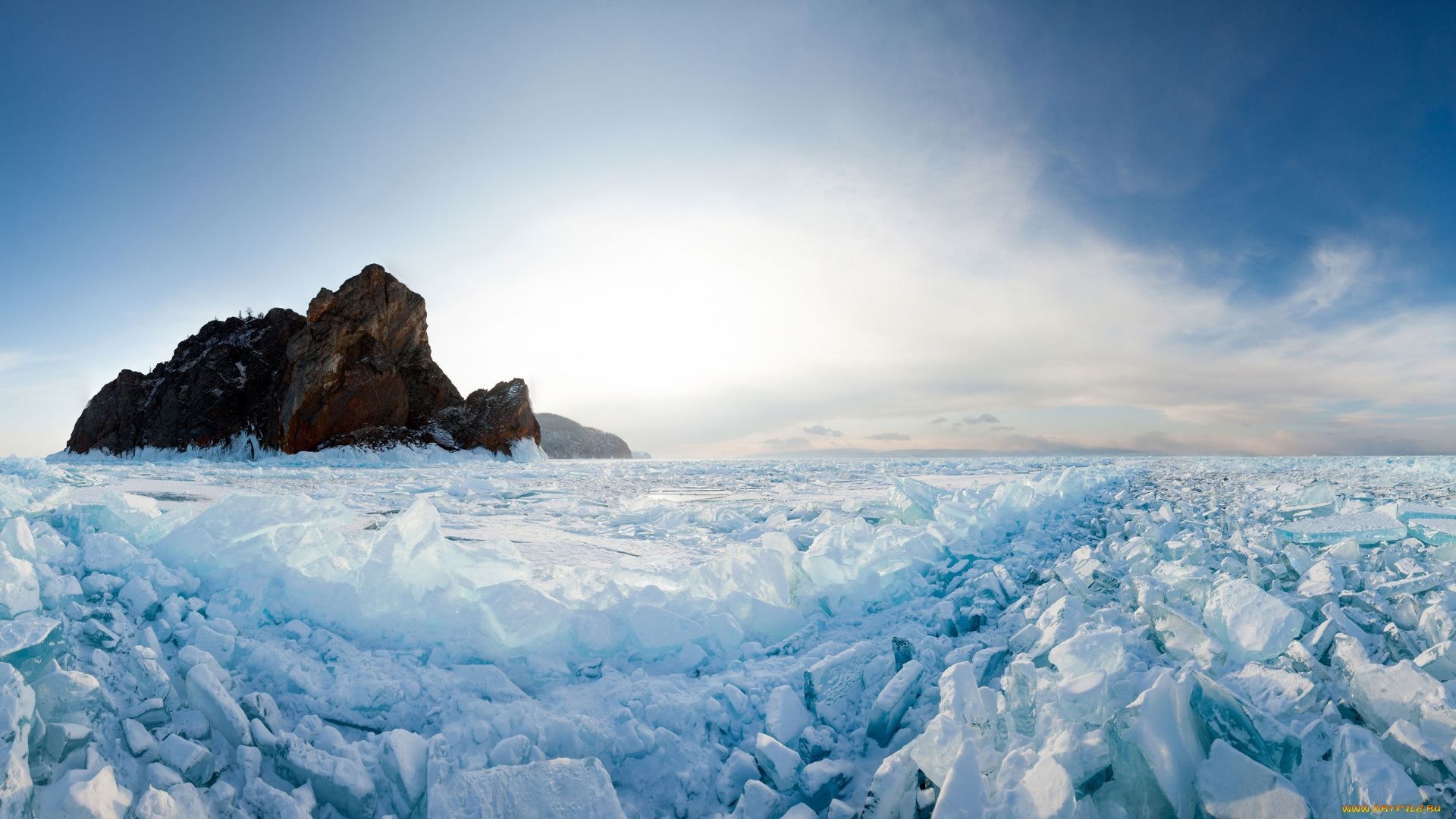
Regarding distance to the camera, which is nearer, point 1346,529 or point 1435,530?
point 1435,530

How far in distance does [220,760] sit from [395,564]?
1103mm

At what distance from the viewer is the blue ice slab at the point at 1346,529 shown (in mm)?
3412

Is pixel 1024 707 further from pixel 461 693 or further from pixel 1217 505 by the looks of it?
pixel 1217 505

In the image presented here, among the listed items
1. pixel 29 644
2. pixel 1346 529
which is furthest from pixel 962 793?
pixel 1346 529

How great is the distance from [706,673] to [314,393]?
1264 inches

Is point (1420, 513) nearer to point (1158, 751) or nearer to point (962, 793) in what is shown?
point (1158, 751)

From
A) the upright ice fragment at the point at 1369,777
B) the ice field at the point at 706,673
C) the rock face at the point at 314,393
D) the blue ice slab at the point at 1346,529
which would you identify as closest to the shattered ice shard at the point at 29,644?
the ice field at the point at 706,673

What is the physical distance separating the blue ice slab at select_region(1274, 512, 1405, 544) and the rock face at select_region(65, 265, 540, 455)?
3136cm

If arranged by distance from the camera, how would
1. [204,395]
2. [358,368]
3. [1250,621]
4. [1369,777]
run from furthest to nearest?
[204,395], [358,368], [1250,621], [1369,777]

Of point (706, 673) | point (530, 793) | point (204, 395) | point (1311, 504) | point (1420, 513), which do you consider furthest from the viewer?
point (204, 395)

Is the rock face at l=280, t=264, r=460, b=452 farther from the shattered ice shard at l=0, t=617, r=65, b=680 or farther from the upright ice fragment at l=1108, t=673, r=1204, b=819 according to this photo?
the upright ice fragment at l=1108, t=673, r=1204, b=819

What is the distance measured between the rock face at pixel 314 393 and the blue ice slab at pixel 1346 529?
103ft

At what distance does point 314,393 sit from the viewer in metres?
28.4

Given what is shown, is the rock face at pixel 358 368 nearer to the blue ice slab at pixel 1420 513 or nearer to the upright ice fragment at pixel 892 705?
the upright ice fragment at pixel 892 705
